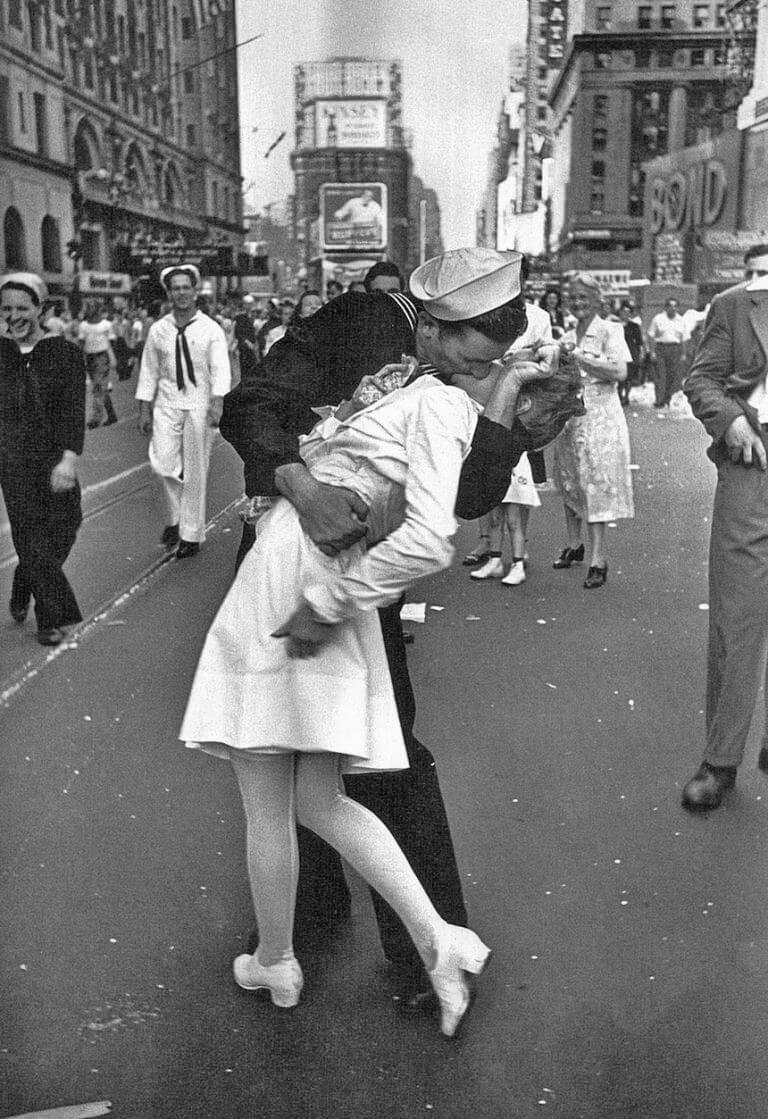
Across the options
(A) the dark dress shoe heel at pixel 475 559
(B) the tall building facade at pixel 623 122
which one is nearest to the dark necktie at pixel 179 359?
(A) the dark dress shoe heel at pixel 475 559

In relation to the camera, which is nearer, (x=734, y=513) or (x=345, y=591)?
(x=345, y=591)

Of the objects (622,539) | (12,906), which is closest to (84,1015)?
(12,906)

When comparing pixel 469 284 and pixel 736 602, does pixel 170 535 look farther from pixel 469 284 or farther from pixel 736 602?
pixel 469 284

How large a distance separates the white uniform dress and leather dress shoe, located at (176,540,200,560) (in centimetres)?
566

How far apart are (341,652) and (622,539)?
22.4ft

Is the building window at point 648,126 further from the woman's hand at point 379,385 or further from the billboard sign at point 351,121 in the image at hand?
the woman's hand at point 379,385

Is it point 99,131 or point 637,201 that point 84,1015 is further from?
point 637,201

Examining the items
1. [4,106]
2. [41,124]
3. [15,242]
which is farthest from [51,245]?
[4,106]

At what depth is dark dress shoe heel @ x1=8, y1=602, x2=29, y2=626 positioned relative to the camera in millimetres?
6473

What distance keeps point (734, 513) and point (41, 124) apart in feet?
9.04

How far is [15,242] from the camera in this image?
5.07 metres

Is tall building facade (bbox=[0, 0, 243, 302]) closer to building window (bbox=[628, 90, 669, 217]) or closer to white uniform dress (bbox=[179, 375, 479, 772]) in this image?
white uniform dress (bbox=[179, 375, 479, 772])

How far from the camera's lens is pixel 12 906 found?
11.0 ft

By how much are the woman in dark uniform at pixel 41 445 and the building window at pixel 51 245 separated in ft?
0.38
